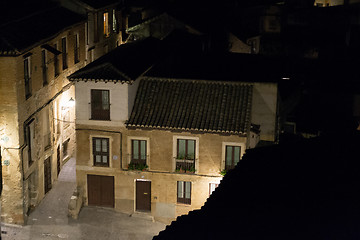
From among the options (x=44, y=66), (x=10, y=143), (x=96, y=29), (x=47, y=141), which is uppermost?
(x=96, y=29)

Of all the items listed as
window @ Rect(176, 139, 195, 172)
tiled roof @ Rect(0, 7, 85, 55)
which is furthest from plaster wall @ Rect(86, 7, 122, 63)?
window @ Rect(176, 139, 195, 172)

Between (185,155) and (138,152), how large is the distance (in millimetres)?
2548

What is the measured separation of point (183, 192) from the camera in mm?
32531

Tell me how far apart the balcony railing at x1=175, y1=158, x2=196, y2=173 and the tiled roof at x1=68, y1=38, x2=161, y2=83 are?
4946 mm

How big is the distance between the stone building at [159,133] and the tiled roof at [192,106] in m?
0.05

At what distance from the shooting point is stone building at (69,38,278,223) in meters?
31.4

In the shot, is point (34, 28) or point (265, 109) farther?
point (265, 109)

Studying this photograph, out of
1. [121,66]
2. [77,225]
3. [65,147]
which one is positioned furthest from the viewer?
[65,147]

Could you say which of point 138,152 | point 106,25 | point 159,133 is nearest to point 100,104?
point 138,152

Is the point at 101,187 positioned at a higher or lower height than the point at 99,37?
lower

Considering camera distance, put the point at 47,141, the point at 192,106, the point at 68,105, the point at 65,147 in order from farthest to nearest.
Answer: the point at 65,147, the point at 68,105, the point at 47,141, the point at 192,106

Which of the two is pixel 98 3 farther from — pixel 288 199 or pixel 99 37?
pixel 288 199

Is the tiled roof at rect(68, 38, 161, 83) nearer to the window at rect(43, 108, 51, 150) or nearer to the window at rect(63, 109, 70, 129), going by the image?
the window at rect(43, 108, 51, 150)

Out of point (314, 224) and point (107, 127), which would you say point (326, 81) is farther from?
point (314, 224)
